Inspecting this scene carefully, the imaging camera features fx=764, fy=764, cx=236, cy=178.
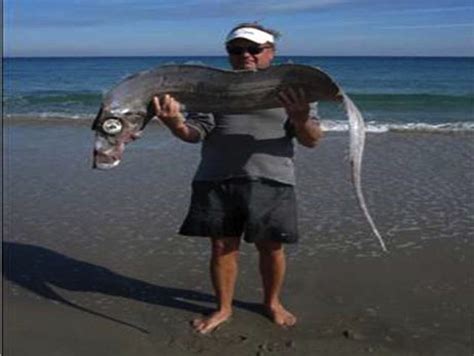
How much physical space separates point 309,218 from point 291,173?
2.71 m

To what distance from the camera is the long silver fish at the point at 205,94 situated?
410 cm

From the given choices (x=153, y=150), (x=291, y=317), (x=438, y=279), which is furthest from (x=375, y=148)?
(x=291, y=317)

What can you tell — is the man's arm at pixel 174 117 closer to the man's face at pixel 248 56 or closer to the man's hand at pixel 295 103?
the man's face at pixel 248 56

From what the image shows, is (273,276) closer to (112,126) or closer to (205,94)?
(205,94)

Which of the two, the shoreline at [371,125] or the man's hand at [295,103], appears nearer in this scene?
the man's hand at [295,103]

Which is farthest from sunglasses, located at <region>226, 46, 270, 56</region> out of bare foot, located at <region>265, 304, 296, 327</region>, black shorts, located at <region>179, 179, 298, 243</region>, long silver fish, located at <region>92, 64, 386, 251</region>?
bare foot, located at <region>265, 304, 296, 327</region>

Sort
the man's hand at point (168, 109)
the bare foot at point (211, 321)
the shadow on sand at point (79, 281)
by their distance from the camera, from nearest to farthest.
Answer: the man's hand at point (168, 109) → the bare foot at point (211, 321) → the shadow on sand at point (79, 281)

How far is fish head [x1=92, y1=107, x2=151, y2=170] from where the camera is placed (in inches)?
164

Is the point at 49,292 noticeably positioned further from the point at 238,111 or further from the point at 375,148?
the point at 375,148

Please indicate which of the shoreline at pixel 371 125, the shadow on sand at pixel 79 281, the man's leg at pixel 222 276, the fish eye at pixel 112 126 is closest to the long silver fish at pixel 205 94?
the fish eye at pixel 112 126

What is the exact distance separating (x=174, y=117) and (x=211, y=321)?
4.66 feet

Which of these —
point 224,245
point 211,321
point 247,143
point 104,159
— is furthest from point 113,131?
point 211,321

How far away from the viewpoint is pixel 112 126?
418 cm

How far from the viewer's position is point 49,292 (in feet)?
18.3
